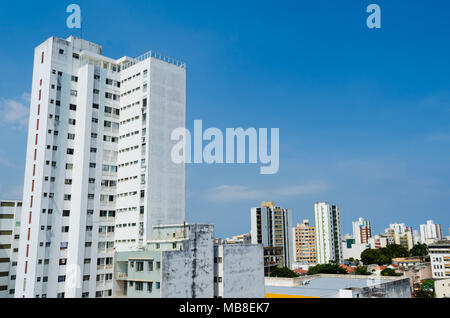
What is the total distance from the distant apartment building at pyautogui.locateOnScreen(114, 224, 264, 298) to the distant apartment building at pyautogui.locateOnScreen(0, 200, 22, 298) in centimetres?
2370

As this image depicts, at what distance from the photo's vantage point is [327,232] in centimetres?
12131

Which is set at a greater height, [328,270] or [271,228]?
→ [271,228]

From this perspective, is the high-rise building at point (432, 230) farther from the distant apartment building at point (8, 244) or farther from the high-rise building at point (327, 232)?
→ the distant apartment building at point (8, 244)

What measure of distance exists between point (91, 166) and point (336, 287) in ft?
101

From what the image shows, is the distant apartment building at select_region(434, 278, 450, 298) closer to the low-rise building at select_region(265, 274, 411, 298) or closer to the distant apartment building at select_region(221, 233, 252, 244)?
the low-rise building at select_region(265, 274, 411, 298)

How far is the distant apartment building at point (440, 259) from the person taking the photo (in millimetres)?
81875

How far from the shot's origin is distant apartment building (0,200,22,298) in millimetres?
53594

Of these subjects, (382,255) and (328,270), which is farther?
(382,255)

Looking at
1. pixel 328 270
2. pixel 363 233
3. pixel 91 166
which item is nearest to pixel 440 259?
pixel 328 270

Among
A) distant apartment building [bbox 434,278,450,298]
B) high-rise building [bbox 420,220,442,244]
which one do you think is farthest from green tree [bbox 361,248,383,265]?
high-rise building [bbox 420,220,442,244]

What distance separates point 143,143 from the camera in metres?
44.6

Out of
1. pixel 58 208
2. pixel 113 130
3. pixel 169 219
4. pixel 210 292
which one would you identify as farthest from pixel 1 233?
pixel 210 292

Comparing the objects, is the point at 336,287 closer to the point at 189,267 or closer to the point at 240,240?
the point at 189,267
